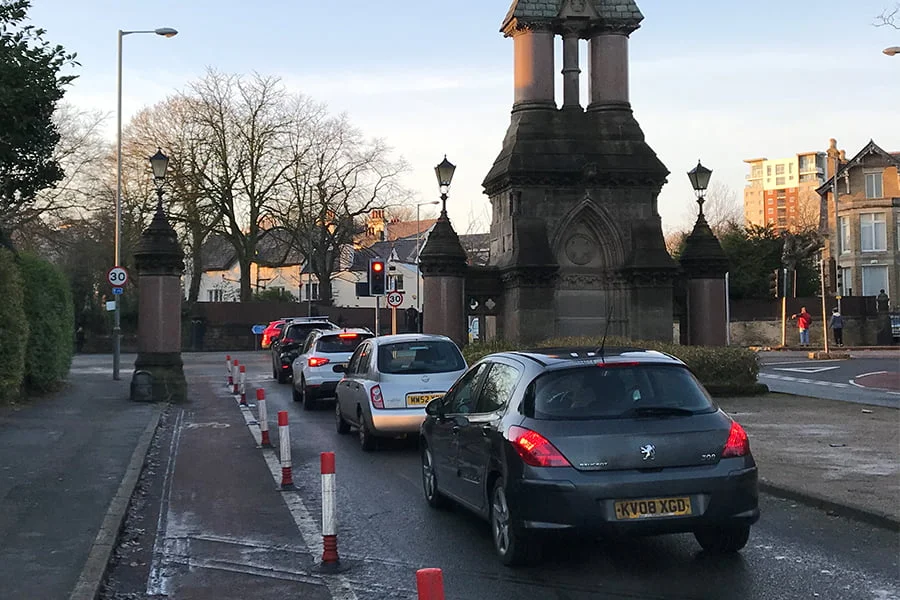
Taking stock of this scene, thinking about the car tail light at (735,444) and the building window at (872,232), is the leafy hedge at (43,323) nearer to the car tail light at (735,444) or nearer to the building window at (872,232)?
the car tail light at (735,444)

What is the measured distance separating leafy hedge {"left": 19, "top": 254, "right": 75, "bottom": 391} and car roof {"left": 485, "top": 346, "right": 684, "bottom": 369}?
14.9 meters

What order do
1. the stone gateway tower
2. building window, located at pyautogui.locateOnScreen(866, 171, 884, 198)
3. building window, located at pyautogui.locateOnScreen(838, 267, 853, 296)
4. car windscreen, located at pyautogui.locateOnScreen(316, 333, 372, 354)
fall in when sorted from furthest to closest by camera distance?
building window, located at pyautogui.locateOnScreen(838, 267, 853, 296)
building window, located at pyautogui.locateOnScreen(866, 171, 884, 198)
the stone gateway tower
car windscreen, located at pyautogui.locateOnScreen(316, 333, 372, 354)

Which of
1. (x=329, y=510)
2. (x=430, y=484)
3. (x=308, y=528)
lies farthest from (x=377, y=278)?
(x=329, y=510)

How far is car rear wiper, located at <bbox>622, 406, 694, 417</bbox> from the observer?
713 cm

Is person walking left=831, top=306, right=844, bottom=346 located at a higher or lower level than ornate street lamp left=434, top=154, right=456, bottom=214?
lower

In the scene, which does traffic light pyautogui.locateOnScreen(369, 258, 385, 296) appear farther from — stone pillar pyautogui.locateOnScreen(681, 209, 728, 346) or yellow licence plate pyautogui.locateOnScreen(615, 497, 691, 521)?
yellow licence plate pyautogui.locateOnScreen(615, 497, 691, 521)

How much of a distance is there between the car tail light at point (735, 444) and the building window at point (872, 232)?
63.6m

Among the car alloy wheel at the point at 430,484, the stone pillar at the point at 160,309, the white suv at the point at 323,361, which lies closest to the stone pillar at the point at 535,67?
the white suv at the point at 323,361

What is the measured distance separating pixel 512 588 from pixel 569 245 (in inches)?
680

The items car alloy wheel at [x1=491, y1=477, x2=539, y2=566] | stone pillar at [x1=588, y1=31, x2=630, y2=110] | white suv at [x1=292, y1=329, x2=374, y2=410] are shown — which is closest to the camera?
car alloy wheel at [x1=491, y1=477, x2=539, y2=566]

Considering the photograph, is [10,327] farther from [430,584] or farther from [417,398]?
[430,584]

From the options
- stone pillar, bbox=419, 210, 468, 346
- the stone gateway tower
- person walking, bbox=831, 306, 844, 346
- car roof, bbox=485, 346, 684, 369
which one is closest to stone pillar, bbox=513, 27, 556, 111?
the stone gateway tower

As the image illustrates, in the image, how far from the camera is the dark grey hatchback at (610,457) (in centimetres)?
679

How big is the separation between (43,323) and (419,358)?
411 inches
